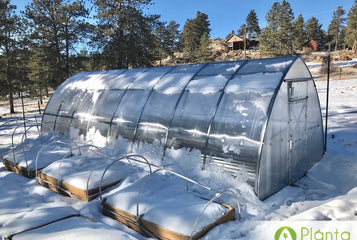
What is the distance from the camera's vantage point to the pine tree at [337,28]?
69.5 m

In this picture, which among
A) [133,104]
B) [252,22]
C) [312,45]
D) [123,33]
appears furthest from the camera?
[252,22]

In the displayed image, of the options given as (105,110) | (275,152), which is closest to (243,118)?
(275,152)

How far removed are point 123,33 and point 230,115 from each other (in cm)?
2059

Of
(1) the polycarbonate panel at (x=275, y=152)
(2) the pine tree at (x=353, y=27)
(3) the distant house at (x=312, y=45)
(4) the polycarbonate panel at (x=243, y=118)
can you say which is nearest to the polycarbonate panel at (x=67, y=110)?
(4) the polycarbonate panel at (x=243, y=118)

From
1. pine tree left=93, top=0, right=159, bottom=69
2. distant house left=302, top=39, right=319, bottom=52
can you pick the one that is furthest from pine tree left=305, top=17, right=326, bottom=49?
pine tree left=93, top=0, right=159, bottom=69

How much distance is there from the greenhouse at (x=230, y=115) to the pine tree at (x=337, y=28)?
2842 inches

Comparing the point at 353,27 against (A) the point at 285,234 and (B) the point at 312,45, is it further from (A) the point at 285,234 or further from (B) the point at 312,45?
(A) the point at 285,234

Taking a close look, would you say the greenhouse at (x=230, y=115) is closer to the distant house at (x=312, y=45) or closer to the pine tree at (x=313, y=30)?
the distant house at (x=312, y=45)

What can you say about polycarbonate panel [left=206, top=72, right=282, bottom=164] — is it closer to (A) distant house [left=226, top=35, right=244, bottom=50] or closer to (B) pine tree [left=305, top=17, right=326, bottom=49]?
(A) distant house [left=226, top=35, right=244, bottom=50]

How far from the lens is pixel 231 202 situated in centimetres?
575

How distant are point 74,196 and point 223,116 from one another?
436 cm

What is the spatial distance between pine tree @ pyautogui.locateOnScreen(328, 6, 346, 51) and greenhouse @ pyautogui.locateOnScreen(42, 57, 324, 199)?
7219cm

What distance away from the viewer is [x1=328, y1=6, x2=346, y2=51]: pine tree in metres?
→ 69.5

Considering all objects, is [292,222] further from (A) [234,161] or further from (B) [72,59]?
(B) [72,59]
